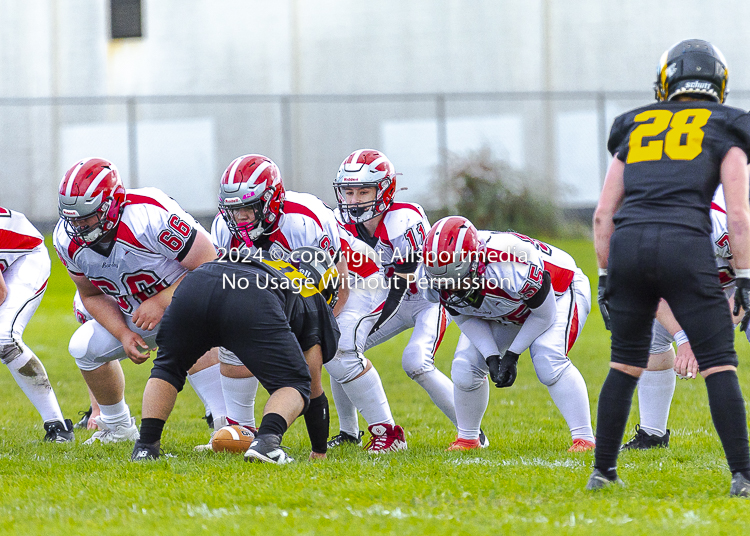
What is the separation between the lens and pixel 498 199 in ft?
63.2

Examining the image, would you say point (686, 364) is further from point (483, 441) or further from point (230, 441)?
point (230, 441)

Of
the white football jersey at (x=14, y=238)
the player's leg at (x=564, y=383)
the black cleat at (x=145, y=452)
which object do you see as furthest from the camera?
the white football jersey at (x=14, y=238)

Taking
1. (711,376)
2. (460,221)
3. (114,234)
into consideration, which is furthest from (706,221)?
(114,234)

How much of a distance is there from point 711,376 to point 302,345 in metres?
2.13

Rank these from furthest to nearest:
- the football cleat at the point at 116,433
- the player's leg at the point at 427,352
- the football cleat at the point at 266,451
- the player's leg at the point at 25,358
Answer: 1. the player's leg at the point at 25,358
2. the football cleat at the point at 116,433
3. the player's leg at the point at 427,352
4. the football cleat at the point at 266,451

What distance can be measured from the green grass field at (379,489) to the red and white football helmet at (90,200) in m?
1.29

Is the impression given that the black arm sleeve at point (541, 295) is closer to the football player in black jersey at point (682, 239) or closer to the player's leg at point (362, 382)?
the player's leg at point (362, 382)

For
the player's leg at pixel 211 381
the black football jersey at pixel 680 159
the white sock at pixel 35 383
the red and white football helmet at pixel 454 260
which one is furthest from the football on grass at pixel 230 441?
the black football jersey at pixel 680 159

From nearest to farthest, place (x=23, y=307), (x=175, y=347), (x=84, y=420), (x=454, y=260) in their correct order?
1. (x=175, y=347)
2. (x=454, y=260)
3. (x=23, y=307)
4. (x=84, y=420)

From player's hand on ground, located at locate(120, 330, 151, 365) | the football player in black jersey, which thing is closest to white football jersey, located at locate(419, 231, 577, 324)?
the football player in black jersey

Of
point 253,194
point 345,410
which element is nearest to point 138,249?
point 253,194

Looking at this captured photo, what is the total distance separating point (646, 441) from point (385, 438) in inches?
61.9

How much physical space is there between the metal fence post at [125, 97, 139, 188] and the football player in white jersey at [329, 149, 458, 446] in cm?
1403

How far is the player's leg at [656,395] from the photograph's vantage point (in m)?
5.42
